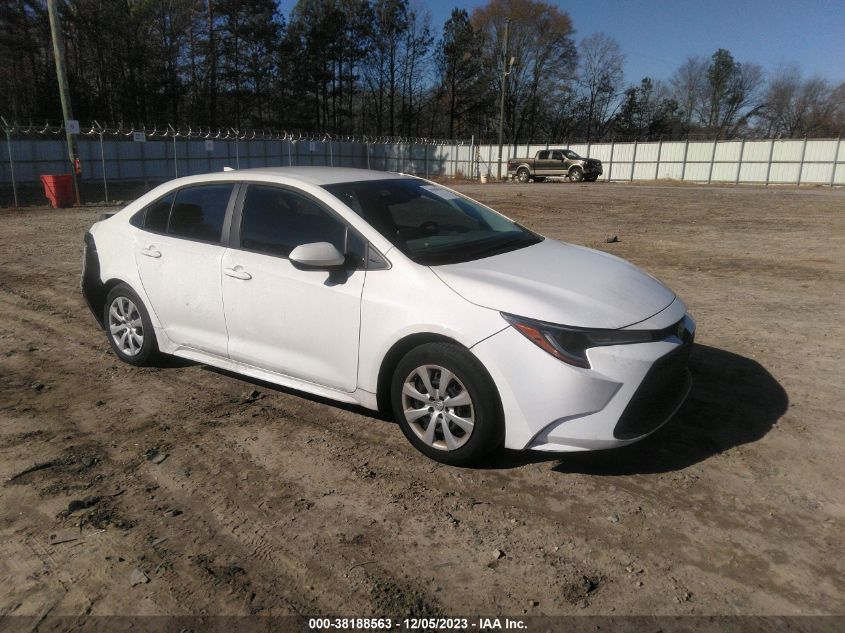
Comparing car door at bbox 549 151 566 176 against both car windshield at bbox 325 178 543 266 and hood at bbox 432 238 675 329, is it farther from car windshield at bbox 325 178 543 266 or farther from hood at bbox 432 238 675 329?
hood at bbox 432 238 675 329

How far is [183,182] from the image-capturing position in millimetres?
4996

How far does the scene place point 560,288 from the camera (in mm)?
3574

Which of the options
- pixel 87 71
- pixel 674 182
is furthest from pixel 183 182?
pixel 87 71

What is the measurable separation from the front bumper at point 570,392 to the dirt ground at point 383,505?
0.31 meters

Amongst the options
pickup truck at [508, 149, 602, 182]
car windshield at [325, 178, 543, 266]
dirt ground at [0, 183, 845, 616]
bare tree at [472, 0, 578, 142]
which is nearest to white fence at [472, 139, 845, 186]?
pickup truck at [508, 149, 602, 182]

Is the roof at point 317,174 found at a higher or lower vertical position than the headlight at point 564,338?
higher

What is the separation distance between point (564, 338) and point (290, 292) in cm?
174

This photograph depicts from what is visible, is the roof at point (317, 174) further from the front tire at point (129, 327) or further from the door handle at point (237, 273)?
the front tire at point (129, 327)

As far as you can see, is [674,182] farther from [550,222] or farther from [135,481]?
[135,481]

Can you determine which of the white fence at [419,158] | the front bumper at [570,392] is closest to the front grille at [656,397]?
the front bumper at [570,392]

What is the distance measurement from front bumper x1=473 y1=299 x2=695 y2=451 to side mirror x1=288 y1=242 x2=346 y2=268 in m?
1.01

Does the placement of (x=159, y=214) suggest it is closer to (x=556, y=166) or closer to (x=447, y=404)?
(x=447, y=404)

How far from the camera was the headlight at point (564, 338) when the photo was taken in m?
3.22

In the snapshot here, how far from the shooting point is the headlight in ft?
10.6
